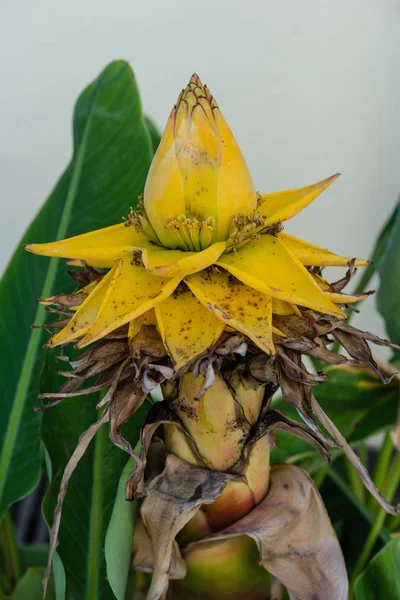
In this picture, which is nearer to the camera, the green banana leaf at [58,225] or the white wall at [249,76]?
the green banana leaf at [58,225]

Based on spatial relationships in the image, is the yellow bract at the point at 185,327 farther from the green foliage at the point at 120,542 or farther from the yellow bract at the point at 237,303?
the green foliage at the point at 120,542

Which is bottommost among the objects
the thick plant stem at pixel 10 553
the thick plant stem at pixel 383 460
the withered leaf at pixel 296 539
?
the thick plant stem at pixel 10 553

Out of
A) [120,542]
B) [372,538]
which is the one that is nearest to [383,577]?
[372,538]

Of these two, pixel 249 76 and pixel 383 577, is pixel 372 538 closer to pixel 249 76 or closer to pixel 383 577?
pixel 383 577

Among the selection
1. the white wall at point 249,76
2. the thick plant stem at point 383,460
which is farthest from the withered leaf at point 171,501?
the white wall at point 249,76

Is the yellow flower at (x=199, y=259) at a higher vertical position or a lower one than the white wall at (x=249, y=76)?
lower

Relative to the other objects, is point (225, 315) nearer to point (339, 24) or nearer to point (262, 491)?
point (262, 491)

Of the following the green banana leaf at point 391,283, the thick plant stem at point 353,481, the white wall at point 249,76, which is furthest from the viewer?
the white wall at point 249,76

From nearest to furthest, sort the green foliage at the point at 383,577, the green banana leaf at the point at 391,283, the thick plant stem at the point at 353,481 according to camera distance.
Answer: the green foliage at the point at 383,577
the green banana leaf at the point at 391,283
the thick plant stem at the point at 353,481
